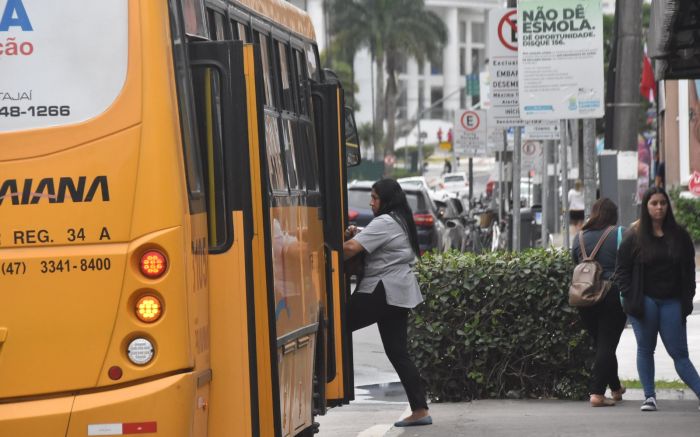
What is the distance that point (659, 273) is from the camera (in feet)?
35.6

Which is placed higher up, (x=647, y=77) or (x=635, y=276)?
(x=647, y=77)

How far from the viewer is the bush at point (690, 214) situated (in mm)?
29484

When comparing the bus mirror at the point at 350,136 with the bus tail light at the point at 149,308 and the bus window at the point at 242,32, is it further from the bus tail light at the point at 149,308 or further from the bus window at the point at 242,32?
the bus tail light at the point at 149,308

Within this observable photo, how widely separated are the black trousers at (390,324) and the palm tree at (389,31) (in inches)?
3094

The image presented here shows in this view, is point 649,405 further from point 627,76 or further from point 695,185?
point 695,185

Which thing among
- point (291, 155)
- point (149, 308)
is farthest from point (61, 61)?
point (291, 155)

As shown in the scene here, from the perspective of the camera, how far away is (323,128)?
386 inches

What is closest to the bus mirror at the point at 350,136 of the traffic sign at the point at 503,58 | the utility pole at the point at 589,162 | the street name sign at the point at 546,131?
the utility pole at the point at 589,162

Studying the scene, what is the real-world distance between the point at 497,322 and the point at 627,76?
3.21m

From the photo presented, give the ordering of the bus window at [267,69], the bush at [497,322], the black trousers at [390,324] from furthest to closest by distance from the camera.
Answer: the bush at [497,322] → the black trousers at [390,324] → the bus window at [267,69]

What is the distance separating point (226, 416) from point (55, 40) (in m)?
1.90

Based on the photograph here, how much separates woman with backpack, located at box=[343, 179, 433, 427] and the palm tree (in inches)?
3092

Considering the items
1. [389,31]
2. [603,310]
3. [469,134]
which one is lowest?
[603,310]

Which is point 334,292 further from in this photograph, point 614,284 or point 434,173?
point 434,173
